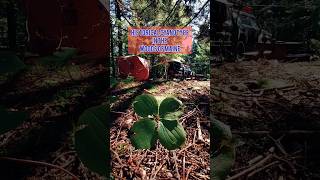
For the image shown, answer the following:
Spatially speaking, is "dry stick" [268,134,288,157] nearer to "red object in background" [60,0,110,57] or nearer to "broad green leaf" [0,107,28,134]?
"red object in background" [60,0,110,57]

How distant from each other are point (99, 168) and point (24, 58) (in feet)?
2.63

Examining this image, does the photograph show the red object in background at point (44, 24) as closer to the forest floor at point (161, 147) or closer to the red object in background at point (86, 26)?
the red object in background at point (86, 26)

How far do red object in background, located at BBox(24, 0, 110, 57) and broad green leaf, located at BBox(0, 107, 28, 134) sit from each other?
47 centimetres

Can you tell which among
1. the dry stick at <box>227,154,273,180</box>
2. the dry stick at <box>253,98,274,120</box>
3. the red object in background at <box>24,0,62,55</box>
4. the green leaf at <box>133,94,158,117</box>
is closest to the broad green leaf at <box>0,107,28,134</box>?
the red object in background at <box>24,0,62,55</box>

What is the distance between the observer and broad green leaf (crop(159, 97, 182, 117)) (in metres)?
1.84

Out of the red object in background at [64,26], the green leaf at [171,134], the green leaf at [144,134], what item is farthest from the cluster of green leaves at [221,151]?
the red object in background at [64,26]

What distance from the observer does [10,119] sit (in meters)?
1.73

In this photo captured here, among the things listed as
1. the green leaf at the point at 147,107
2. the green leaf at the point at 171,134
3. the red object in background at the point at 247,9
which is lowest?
the green leaf at the point at 171,134

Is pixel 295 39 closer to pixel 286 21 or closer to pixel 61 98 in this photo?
pixel 286 21

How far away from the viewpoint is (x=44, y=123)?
2.03m

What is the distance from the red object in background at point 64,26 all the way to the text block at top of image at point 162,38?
0.69 ft

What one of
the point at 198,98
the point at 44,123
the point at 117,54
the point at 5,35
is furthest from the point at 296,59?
the point at 5,35

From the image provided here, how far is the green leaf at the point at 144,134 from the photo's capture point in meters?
1.84

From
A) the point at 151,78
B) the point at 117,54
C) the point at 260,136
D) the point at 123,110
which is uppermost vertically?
the point at 117,54
